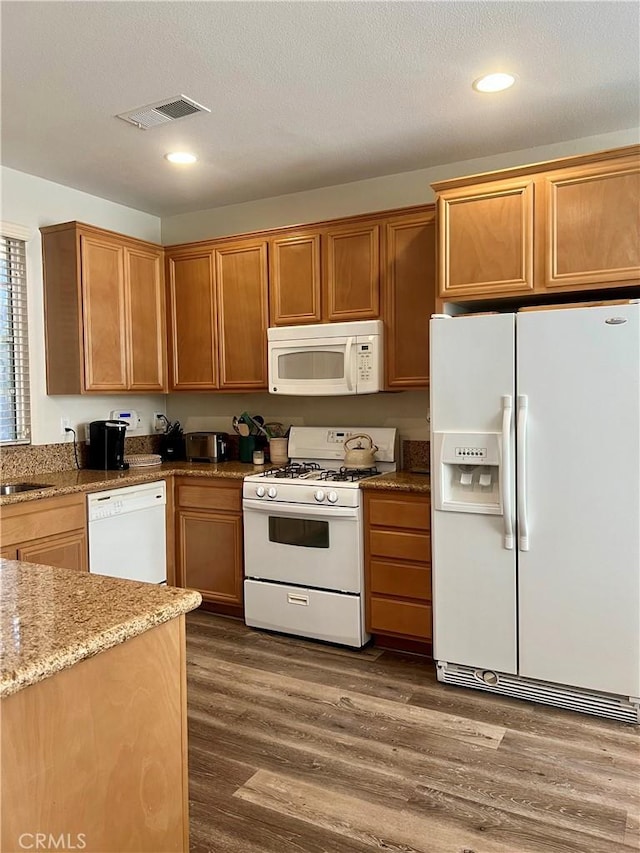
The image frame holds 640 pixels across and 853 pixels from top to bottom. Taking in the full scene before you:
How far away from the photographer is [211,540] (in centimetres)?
400

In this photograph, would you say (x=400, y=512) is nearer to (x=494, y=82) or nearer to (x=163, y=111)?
(x=494, y=82)

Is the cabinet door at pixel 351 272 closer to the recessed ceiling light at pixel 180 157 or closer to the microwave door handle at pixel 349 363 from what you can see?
the microwave door handle at pixel 349 363

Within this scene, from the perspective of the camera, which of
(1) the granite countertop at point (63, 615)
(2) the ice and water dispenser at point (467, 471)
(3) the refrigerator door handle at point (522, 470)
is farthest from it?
(2) the ice and water dispenser at point (467, 471)

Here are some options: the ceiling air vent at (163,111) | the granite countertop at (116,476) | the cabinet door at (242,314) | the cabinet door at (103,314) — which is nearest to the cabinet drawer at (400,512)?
the granite countertop at (116,476)

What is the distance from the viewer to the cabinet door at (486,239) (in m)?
2.91

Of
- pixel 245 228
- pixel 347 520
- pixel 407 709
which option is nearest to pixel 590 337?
pixel 347 520

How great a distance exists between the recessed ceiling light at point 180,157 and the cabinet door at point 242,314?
2.23 ft

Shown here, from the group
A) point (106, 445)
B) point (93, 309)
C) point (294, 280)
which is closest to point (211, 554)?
point (106, 445)

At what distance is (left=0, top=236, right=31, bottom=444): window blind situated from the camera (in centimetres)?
373

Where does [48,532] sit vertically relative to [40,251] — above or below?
below

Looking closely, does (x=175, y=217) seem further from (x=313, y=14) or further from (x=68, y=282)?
(x=313, y=14)

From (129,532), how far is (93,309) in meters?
1.36

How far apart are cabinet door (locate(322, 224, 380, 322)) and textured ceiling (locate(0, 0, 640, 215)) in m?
0.41

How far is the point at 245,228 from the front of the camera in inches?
177
